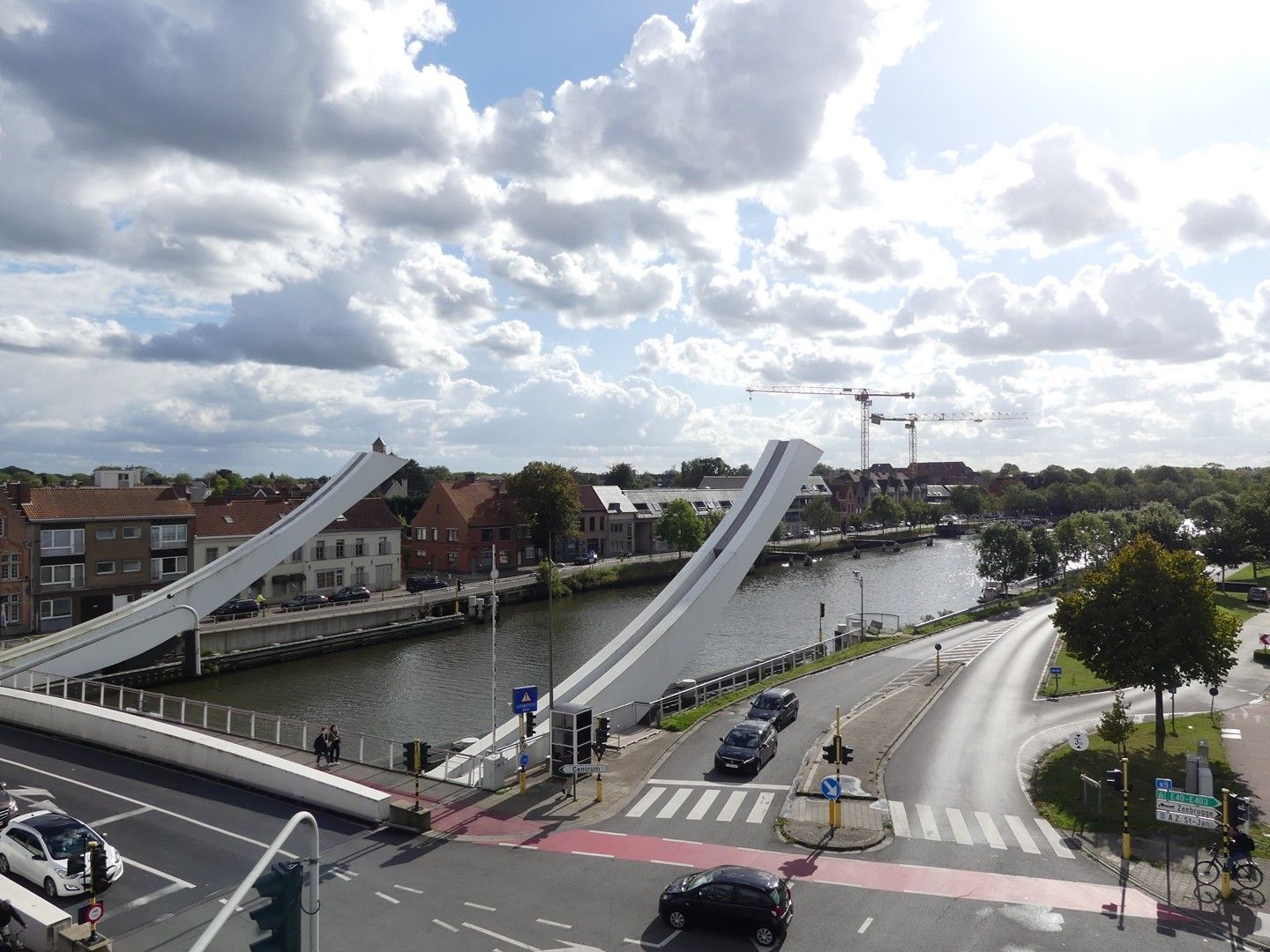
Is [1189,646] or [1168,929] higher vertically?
[1189,646]

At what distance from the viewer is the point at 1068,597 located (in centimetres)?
2566

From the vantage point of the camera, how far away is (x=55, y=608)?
41.9 meters

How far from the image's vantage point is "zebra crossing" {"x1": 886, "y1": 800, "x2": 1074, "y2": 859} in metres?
16.7

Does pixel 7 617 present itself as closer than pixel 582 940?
No

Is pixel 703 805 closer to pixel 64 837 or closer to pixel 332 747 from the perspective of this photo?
pixel 332 747

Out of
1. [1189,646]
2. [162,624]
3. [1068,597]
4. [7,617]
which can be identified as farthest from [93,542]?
[1189,646]

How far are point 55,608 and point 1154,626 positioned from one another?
155 feet

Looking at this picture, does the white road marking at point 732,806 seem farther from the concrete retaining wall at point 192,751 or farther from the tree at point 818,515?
the tree at point 818,515

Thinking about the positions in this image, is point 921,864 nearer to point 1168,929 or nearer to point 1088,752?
point 1168,929

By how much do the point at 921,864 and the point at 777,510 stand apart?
21.3 meters

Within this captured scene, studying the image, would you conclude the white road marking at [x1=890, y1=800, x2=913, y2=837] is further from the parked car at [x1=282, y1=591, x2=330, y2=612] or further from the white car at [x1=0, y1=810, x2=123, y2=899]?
the parked car at [x1=282, y1=591, x2=330, y2=612]

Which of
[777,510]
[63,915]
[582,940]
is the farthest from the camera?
[777,510]

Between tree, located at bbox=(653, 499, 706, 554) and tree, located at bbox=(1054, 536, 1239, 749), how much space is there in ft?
173

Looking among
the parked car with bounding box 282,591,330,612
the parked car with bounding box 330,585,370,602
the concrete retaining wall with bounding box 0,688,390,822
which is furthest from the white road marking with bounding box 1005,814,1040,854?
the parked car with bounding box 330,585,370,602
